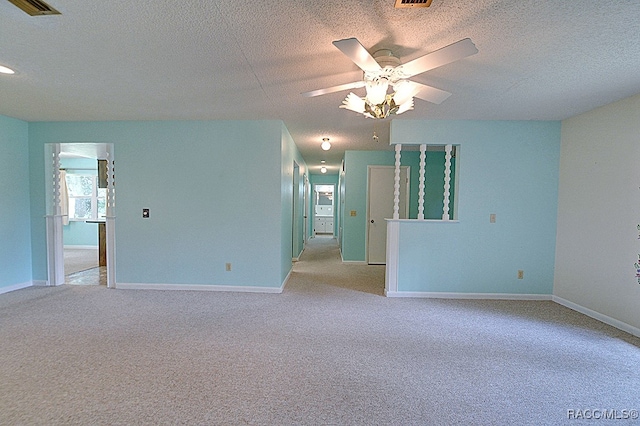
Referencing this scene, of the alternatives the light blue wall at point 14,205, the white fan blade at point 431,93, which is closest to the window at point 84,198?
the light blue wall at point 14,205

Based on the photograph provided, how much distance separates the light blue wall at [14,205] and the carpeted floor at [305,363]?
1.73ft

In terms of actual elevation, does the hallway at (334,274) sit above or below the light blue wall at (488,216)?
below

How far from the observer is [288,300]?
3.67 metres

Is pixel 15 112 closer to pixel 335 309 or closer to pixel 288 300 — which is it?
pixel 288 300

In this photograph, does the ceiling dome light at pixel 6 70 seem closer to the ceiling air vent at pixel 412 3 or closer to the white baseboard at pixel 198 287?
the white baseboard at pixel 198 287

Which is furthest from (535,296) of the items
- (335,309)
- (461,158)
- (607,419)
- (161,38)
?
(161,38)

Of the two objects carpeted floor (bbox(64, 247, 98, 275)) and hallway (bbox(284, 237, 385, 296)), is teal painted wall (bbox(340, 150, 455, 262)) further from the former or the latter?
carpeted floor (bbox(64, 247, 98, 275))

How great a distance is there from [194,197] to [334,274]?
2615 mm

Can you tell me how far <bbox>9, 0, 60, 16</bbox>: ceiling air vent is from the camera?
156 cm

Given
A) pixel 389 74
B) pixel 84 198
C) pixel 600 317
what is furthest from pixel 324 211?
pixel 389 74

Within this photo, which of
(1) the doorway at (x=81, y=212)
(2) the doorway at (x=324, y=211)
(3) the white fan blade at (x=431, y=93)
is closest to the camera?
(3) the white fan blade at (x=431, y=93)

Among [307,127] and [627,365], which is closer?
[627,365]

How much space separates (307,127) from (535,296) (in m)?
3.81

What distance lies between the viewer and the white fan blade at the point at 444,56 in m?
1.47
